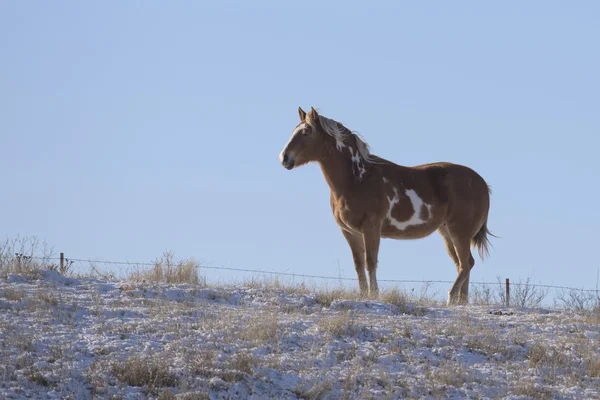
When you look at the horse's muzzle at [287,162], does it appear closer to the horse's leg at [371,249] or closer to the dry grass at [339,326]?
the horse's leg at [371,249]

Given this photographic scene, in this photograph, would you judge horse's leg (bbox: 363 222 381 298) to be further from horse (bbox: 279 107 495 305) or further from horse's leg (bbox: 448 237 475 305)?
horse's leg (bbox: 448 237 475 305)

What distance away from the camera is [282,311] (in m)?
11.0

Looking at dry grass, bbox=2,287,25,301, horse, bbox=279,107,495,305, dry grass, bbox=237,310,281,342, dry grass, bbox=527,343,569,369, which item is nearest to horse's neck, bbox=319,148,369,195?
horse, bbox=279,107,495,305

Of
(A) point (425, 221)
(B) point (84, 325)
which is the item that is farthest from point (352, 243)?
(B) point (84, 325)

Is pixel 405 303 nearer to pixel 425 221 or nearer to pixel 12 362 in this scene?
pixel 425 221

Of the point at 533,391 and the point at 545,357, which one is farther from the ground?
the point at 545,357

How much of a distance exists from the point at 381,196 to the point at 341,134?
4.19 ft

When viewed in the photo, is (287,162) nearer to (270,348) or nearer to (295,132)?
(295,132)

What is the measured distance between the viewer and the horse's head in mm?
13773

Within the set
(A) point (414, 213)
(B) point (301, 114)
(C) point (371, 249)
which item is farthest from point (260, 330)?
(B) point (301, 114)

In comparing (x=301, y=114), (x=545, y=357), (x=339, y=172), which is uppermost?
(x=301, y=114)

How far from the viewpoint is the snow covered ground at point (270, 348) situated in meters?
8.12

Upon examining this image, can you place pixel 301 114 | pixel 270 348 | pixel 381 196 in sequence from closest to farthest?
pixel 270 348
pixel 381 196
pixel 301 114

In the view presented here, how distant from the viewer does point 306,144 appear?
1382 centimetres
